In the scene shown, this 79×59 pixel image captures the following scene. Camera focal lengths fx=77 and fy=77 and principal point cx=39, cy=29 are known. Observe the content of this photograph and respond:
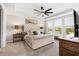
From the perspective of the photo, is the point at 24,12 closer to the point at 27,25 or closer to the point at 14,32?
the point at 27,25

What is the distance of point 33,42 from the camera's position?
3.55 m

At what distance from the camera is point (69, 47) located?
6.23 feet

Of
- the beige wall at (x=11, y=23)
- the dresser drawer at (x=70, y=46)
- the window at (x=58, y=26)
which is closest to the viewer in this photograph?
the dresser drawer at (x=70, y=46)

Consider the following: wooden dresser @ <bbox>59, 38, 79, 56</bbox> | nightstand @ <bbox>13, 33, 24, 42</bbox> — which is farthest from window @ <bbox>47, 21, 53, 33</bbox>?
nightstand @ <bbox>13, 33, 24, 42</bbox>

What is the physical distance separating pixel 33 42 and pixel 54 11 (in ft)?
5.71

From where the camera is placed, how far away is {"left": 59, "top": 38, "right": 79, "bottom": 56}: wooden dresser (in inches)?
69.2

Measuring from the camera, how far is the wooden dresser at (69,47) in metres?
1.76

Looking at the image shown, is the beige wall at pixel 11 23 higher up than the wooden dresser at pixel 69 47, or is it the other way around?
the beige wall at pixel 11 23

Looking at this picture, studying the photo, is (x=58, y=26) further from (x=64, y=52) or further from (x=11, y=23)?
(x=11, y=23)

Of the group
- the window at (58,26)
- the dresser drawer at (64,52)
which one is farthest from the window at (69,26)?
the dresser drawer at (64,52)

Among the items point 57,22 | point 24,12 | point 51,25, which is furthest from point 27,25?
point 57,22

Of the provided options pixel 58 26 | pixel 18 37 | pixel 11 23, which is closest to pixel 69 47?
pixel 58 26

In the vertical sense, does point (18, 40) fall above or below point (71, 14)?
below

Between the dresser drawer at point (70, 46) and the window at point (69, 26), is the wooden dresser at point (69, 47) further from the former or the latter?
the window at point (69, 26)
